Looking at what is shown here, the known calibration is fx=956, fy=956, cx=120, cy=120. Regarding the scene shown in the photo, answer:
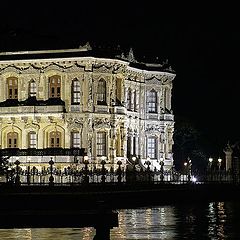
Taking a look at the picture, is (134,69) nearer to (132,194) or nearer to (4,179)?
(4,179)

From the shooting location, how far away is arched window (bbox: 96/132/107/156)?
6912 cm

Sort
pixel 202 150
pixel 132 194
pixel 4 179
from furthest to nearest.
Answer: pixel 202 150
pixel 4 179
pixel 132 194

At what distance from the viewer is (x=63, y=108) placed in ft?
227

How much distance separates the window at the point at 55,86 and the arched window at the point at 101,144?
417 centimetres

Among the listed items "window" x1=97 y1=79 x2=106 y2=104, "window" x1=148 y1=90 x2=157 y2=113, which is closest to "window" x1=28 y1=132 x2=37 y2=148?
"window" x1=97 y1=79 x2=106 y2=104

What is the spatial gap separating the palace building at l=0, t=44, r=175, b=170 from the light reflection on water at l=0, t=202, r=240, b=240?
117 feet

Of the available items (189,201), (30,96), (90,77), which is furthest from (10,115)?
(189,201)

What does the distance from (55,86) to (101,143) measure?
5350 mm

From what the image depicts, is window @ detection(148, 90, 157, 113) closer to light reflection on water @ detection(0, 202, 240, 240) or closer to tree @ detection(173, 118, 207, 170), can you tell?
tree @ detection(173, 118, 207, 170)

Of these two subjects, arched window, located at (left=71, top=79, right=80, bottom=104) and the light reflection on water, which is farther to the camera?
arched window, located at (left=71, top=79, right=80, bottom=104)

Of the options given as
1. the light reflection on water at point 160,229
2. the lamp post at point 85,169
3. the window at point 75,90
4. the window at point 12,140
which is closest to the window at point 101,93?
the window at point 75,90

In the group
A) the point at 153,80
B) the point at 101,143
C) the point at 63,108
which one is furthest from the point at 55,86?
the point at 153,80

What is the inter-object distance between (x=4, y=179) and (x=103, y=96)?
12.2 m

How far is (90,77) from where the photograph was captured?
225 ft
